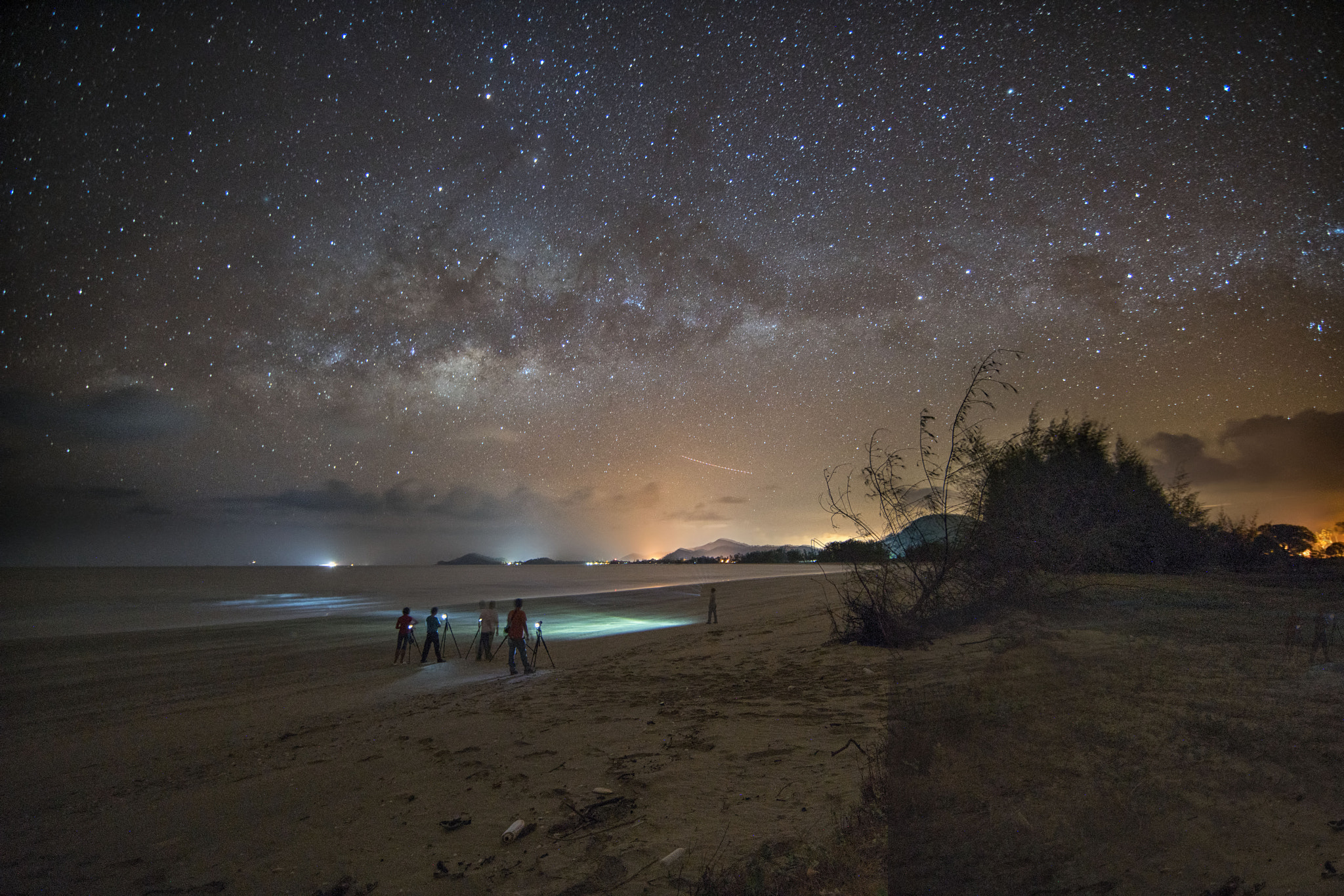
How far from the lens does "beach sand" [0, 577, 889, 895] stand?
4766 millimetres

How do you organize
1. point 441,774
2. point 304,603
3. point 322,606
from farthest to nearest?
point 304,603 < point 322,606 < point 441,774

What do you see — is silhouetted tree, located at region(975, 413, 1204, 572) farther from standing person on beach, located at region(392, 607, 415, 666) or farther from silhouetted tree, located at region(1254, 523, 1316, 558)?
standing person on beach, located at region(392, 607, 415, 666)

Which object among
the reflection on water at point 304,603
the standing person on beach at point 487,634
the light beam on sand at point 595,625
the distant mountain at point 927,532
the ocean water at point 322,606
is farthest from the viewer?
the reflection on water at point 304,603

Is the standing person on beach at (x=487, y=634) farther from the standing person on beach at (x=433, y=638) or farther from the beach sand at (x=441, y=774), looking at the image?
the beach sand at (x=441, y=774)

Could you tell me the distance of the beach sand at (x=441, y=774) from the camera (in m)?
4.77

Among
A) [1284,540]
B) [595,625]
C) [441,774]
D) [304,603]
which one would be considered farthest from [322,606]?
[1284,540]

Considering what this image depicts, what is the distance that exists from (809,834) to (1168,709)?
3747 millimetres

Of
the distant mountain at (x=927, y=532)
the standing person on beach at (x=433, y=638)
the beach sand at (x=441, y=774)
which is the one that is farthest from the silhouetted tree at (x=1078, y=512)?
the standing person on beach at (x=433, y=638)

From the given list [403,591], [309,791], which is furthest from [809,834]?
[403,591]

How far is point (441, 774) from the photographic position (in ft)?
22.5

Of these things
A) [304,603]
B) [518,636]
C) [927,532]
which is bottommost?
[304,603]

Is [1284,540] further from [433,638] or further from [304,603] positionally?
[304,603]

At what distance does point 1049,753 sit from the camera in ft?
16.4

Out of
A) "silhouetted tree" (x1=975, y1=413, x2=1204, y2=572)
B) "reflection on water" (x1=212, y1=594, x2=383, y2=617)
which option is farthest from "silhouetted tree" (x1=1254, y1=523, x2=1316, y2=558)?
"reflection on water" (x1=212, y1=594, x2=383, y2=617)
